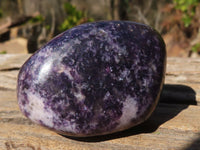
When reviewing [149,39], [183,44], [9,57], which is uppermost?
[149,39]

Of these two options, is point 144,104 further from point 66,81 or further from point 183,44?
point 183,44

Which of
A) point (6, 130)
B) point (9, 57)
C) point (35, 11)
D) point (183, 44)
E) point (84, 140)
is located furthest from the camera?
point (35, 11)

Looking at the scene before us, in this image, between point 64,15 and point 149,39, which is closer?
point 149,39

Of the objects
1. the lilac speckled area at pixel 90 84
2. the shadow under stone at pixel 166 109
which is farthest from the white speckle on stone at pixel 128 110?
the shadow under stone at pixel 166 109

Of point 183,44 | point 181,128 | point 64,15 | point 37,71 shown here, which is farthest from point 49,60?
point 64,15

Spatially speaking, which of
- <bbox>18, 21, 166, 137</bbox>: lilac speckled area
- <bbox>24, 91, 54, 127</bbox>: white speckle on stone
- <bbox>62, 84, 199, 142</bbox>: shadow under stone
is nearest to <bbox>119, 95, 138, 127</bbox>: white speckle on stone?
<bbox>18, 21, 166, 137</bbox>: lilac speckled area

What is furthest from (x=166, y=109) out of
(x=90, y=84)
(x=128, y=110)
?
(x=90, y=84)

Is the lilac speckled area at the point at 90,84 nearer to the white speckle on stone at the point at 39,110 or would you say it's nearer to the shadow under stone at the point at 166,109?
the white speckle on stone at the point at 39,110
